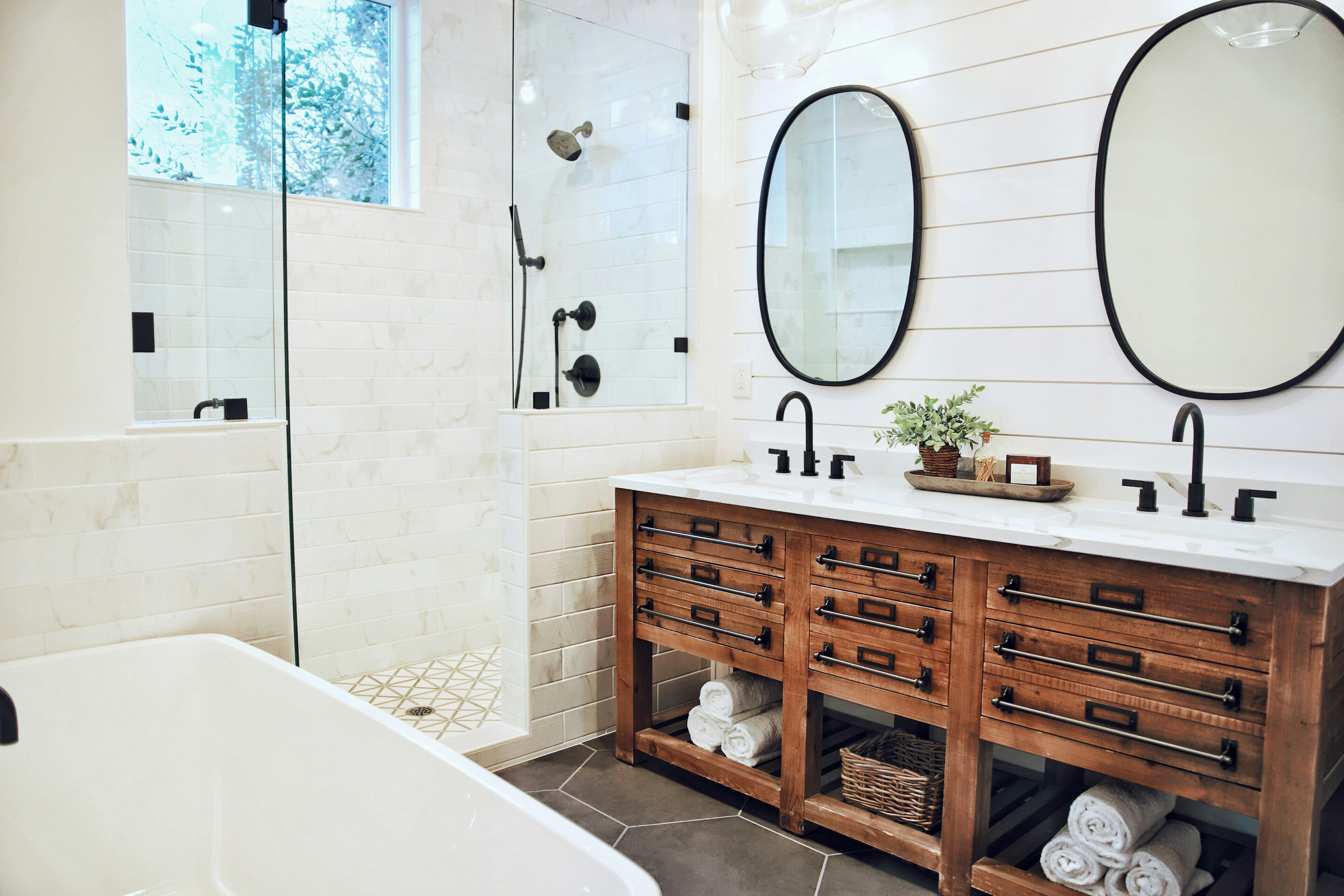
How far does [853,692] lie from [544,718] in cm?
108

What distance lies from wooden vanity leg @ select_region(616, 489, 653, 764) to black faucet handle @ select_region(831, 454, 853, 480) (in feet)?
1.99

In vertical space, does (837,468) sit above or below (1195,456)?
below

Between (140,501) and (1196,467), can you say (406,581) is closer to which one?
(140,501)

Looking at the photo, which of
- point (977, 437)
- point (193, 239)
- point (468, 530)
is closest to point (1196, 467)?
point (977, 437)

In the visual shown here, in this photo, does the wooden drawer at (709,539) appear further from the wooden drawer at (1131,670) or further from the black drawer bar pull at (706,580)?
the wooden drawer at (1131,670)

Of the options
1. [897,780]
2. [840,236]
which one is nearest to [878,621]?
[897,780]

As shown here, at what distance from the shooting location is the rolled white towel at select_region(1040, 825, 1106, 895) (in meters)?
1.76

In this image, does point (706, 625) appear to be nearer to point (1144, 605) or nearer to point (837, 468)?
point (837, 468)

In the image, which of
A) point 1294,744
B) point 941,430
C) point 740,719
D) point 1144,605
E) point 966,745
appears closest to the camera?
point 1294,744

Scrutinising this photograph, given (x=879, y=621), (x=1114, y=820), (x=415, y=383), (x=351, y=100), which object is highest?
(x=351, y=100)

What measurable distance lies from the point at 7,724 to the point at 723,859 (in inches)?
60.9

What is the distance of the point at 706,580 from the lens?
7.90 ft

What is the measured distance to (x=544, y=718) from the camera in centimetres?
272

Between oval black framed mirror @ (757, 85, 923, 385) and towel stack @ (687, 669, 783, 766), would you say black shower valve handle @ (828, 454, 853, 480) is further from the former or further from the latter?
towel stack @ (687, 669, 783, 766)
